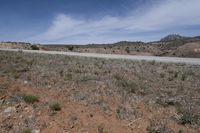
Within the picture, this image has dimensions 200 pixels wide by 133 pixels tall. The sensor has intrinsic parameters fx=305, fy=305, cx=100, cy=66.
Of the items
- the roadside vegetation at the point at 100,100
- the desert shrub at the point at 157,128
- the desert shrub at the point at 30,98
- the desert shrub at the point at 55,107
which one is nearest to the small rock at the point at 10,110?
the roadside vegetation at the point at 100,100

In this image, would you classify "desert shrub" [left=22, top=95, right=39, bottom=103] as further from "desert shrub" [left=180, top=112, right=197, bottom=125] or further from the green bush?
"desert shrub" [left=180, top=112, right=197, bottom=125]

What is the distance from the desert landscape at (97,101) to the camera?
12.9m

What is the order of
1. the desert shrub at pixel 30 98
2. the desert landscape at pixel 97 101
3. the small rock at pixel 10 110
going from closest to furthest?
the desert landscape at pixel 97 101, the small rock at pixel 10 110, the desert shrub at pixel 30 98

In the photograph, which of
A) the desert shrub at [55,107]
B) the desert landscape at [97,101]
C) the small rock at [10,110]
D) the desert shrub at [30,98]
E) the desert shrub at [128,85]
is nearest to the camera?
the desert landscape at [97,101]

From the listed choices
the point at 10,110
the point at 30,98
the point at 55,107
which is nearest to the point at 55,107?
the point at 55,107

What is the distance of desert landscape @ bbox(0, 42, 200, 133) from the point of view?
12891 millimetres

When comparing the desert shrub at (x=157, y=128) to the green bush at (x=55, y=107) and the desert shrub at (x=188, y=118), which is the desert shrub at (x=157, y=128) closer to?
the desert shrub at (x=188, y=118)

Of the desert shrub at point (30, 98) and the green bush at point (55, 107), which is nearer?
the green bush at point (55, 107)

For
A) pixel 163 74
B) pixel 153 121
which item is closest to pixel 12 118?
pixel 153 121

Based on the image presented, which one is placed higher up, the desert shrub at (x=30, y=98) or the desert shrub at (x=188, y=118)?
the desert shrub at (x=30, y=98)

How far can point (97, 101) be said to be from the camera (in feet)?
48.5

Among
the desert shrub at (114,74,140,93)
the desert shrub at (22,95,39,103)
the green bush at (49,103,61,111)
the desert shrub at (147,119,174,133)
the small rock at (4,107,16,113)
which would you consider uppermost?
the desert shrub at (114,74,140,93)

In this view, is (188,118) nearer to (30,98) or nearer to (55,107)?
(55,107)

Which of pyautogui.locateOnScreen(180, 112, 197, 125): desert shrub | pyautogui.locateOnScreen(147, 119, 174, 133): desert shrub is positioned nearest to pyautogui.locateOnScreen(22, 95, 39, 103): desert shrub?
pyautogui.locateOnScreen(147, 119, 174, 133): desert shrub
